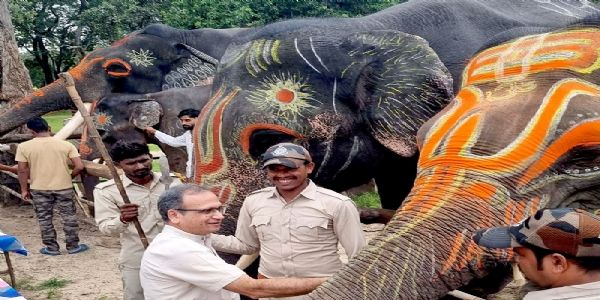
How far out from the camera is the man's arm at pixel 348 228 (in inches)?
108

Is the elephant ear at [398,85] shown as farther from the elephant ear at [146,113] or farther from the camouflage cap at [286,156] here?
the elephant ear at [146,113]

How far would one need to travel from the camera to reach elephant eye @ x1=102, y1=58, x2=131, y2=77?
7.59 metres

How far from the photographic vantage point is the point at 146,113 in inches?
265

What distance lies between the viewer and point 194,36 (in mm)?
7719

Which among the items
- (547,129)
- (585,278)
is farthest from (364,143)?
(585,278)

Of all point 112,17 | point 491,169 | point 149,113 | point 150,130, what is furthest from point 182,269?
point 112,17

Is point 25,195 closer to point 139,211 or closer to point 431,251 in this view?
point 139,211

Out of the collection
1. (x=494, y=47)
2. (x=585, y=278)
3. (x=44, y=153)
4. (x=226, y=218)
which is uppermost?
(x=494, y=47)

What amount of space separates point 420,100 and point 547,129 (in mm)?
1119

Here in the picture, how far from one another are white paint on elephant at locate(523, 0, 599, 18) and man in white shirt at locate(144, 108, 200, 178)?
2.61m

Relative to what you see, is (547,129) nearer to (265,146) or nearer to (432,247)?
(432,247)

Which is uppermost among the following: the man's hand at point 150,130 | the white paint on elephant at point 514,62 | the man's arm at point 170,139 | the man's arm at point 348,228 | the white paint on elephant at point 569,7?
the white paint on elephant at point 569,7

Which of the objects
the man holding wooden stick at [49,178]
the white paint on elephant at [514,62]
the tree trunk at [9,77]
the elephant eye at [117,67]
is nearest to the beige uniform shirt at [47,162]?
the man holding wooden stick at [49,178]

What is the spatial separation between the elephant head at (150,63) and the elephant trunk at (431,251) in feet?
18.0
